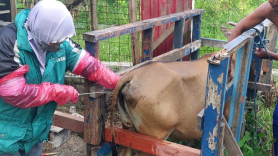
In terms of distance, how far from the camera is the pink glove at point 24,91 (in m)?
2.05

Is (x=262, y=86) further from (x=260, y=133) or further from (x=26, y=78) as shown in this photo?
(x=26, y=78)

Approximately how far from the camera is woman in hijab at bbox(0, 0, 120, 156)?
2.08 meters

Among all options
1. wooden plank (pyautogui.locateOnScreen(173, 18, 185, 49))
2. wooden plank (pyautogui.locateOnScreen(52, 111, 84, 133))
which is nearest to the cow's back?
wooden plank (pyautogui.locateOnScreen(52, 111, 84, 133))

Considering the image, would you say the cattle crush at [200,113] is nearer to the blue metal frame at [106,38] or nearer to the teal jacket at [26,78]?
the blue metal frame at [106,38]

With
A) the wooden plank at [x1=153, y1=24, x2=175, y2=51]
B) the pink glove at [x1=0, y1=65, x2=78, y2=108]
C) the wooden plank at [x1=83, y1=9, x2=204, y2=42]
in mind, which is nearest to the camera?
the pink glove at [x1=0, y1=65, x2=78, y2=108]

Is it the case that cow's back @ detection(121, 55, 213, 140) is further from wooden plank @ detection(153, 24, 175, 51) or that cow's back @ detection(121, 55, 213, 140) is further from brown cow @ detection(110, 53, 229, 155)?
wooden plank @ detection(153, 24, 175, 51)

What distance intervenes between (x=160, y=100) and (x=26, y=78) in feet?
3.79

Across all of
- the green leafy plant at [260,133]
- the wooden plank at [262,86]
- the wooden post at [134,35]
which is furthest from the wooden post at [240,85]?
the wooden post at [134,35]

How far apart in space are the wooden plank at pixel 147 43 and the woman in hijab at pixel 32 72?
4.33ft

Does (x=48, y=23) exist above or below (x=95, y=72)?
above

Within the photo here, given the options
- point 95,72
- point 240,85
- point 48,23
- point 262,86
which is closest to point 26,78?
point 48,23

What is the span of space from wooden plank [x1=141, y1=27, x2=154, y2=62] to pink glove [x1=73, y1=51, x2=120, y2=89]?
108 cm

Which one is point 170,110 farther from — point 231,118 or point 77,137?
→ point 77,137

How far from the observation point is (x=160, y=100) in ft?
9.14
